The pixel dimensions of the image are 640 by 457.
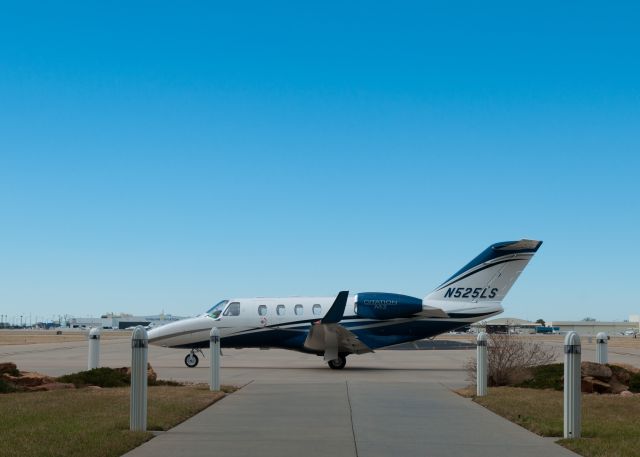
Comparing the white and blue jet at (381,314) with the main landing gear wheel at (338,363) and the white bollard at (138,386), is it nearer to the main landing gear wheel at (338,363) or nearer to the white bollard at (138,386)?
the main landing gear wheel at (338,363)

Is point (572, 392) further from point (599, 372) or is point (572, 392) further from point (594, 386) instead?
point (599, 372)

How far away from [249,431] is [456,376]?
14.7m

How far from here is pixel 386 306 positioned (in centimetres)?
2769

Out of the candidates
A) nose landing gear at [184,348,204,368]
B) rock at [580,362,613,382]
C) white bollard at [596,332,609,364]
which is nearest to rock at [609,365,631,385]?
rock at [580,362,613,382]

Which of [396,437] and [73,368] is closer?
[396,437]

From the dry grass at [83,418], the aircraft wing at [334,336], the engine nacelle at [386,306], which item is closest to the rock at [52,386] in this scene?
the dry grass at [83,418]

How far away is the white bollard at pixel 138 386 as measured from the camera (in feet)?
35.0

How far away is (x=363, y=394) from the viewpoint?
1716cm

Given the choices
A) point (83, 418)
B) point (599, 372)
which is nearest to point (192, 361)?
point (599, 372)

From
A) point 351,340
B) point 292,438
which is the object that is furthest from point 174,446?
point 351,340

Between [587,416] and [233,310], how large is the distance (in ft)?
58.7

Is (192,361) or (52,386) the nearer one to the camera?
(52,386)

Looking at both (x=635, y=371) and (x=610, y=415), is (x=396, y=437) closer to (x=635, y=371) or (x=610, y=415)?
(x=610, y=415)

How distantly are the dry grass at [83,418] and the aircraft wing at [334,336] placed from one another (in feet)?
29.3
